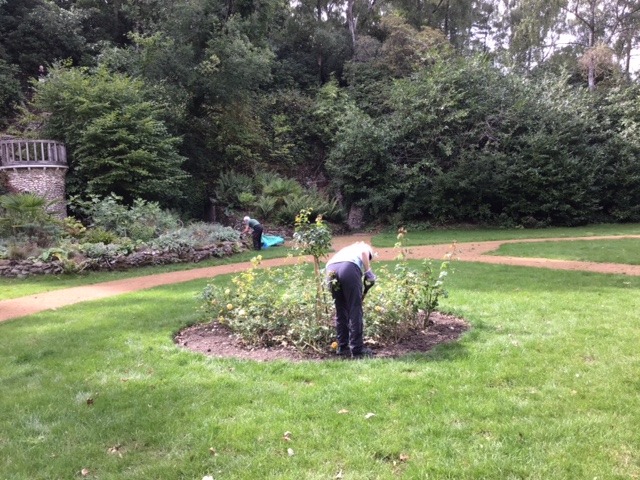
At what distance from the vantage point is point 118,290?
9195mm

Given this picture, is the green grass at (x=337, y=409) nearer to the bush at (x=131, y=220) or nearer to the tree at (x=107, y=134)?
the bush at (x=131, y=220)

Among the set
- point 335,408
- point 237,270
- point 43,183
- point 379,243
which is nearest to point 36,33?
point 43,183

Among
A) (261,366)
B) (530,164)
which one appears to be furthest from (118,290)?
(530,164)

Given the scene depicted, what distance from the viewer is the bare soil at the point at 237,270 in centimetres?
504

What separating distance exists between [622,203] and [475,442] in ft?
67.7

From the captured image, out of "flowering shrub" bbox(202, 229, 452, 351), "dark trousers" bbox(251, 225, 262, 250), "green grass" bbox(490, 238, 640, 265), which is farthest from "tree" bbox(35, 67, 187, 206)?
"green grass" bbox(490, 238, 640, 265)

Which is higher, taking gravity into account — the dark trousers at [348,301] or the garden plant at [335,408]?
the dark trousers at [348,301]

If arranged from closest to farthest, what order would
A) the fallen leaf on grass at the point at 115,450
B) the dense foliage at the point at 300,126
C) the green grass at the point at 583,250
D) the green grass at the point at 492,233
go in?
the fallen leaf on grass at the point at 115,450 < the green grass at the point at 583,250 < the green grass at the point at 492,233 < the dense foliage at the point at 300,126

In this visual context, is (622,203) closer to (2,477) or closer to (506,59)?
(506,59)

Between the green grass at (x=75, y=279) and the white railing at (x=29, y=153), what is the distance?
6.22m

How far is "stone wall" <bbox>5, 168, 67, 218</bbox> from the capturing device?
49.9 feet

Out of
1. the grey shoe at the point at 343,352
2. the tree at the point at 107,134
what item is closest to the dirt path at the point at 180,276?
the grey shoe at the point at 343,352

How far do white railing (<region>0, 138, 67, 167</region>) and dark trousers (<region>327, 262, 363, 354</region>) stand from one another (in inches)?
570

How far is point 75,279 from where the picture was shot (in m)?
10.5
